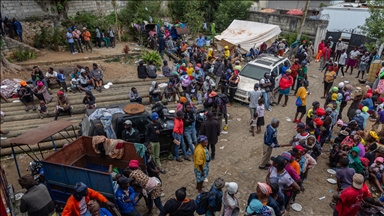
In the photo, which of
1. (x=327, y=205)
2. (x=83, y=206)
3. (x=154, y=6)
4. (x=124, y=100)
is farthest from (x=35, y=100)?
(x=154, y=6)

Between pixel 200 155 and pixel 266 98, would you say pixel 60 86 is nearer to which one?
pixel 200 155

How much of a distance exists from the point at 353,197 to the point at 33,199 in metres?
5.31

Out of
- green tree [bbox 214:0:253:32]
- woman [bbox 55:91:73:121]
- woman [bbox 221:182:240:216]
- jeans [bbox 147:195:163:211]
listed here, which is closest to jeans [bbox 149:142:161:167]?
jeans [bbox 147:195:163:211]

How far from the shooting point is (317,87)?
1374 centimetres

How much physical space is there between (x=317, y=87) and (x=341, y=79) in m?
1.88

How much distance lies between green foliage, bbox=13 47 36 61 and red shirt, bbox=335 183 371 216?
1613cm

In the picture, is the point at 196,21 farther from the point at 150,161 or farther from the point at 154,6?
the point at 150,161

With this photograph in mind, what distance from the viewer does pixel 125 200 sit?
15.8 feet

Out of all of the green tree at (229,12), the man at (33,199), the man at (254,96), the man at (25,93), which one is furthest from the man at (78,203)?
the green tree at (229,12)

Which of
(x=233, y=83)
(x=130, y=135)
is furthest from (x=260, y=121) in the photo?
(x=130, y=135)

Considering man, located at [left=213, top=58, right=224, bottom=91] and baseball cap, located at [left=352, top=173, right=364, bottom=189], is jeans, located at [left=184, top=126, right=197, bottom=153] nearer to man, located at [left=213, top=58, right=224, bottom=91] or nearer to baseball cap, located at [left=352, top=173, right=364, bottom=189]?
baseball cap, located at [left=352, top=173, right=364, bottom=189]

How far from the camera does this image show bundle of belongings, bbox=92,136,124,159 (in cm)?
623

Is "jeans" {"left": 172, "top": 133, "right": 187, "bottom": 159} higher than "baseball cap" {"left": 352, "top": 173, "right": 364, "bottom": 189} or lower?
lower

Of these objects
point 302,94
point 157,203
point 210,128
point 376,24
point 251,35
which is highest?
point 376,24
